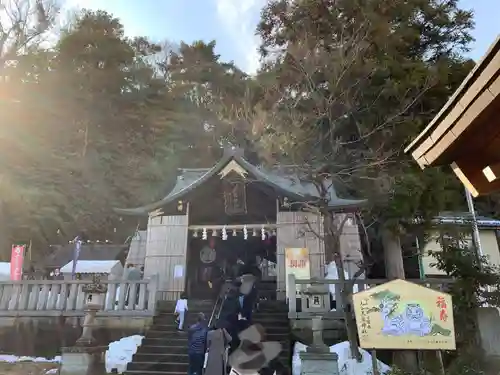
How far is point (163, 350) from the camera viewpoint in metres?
9.59

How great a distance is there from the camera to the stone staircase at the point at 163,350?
8.97 meters

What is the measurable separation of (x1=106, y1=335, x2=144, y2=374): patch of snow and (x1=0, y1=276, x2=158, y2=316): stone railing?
97cm

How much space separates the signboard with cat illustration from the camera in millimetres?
6820

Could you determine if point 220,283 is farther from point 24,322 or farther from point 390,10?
point 390,10

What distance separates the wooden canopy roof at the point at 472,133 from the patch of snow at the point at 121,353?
8.14 meters

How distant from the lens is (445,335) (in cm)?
681

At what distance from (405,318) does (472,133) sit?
4.44 m

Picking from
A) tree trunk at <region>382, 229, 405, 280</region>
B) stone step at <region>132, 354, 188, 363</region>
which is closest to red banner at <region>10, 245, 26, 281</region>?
stone step at <region>132, 354, 188, 363</region>

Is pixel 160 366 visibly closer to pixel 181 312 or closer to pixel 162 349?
pixel 162 349

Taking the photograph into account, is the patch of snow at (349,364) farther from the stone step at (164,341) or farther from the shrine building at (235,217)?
the shrine building at (235,217)

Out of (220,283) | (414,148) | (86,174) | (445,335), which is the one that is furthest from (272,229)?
(86,174)

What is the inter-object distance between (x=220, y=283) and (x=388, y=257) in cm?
Answer: 608

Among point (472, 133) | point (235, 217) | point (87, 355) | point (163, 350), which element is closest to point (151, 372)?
point (163, 350)

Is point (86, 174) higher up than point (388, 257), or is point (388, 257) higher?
point (86, 174)
